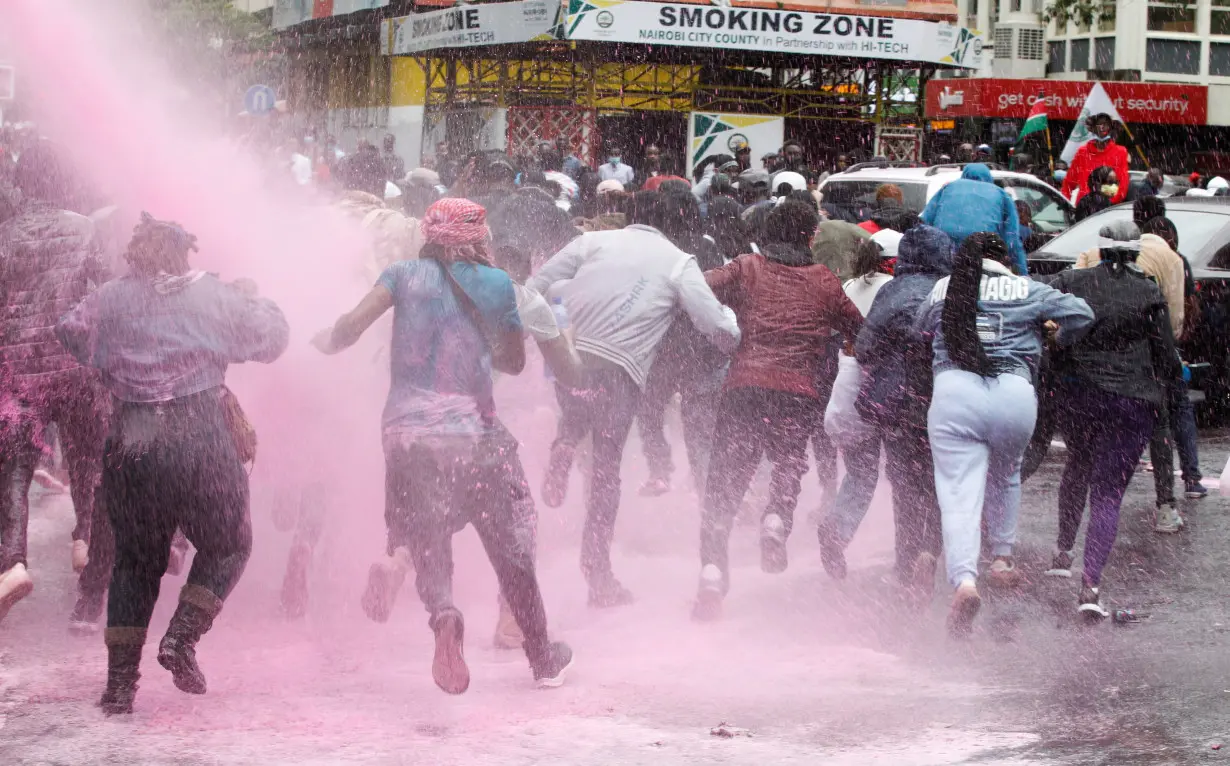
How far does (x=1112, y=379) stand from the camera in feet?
24.8

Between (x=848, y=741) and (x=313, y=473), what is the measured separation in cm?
309

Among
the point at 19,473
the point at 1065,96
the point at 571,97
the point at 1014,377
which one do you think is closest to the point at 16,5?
the point at 19,473

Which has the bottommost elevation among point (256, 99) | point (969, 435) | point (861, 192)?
point (969, 435)

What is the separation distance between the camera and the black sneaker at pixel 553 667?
19.9ft

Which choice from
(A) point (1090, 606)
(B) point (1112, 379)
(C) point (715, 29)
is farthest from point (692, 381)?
(C) point (715, 29)

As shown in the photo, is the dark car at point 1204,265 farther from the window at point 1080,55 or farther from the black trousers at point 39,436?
the window at point 1080,55

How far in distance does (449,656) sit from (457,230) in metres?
1.47

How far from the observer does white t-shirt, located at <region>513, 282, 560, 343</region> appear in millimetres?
6242

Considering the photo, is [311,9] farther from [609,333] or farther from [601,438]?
[601,438]

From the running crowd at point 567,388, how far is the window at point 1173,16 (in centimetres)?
3777

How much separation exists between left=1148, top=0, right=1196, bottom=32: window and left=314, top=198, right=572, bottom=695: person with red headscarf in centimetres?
4145

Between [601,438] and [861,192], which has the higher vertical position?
[861,192]

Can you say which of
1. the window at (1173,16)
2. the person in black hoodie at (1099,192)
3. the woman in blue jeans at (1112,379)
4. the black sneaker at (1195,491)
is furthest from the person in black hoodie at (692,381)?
the window at (1173,16)

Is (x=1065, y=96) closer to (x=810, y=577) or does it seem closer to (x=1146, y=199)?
(x=1146, y=199)
